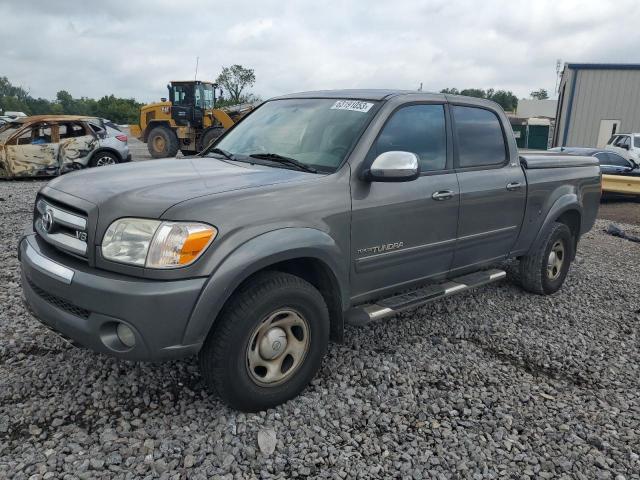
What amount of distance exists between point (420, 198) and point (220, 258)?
1.57 meters

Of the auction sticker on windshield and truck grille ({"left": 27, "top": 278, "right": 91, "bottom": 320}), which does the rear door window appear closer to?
Answer: the auction sticker on windshield

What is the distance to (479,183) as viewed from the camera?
13.1 ft

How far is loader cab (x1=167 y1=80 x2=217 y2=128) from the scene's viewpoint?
61.0ft

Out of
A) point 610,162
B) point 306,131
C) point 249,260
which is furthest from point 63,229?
point 610,162

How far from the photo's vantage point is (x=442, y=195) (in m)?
3.63

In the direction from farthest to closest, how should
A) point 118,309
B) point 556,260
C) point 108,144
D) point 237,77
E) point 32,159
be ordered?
point 237,77, point 108,144, point 32,159, point 556,260, point 118,309

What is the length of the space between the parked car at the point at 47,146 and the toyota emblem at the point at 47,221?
10.8 metres

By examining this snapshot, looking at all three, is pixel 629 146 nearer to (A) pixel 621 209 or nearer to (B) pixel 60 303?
(A) pixel 621 209

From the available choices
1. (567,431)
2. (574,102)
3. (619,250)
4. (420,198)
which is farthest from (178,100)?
(574,102)

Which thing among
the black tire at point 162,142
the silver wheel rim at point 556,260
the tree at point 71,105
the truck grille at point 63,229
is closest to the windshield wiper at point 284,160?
the truck grille at point 63,229

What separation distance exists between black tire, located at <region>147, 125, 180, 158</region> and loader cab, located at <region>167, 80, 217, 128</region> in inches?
22.6

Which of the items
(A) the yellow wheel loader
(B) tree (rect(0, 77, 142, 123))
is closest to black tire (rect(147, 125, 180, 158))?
(A) the yellow wheel loader

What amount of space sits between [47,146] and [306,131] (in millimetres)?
Answer: 11072

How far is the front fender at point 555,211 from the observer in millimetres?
4809
